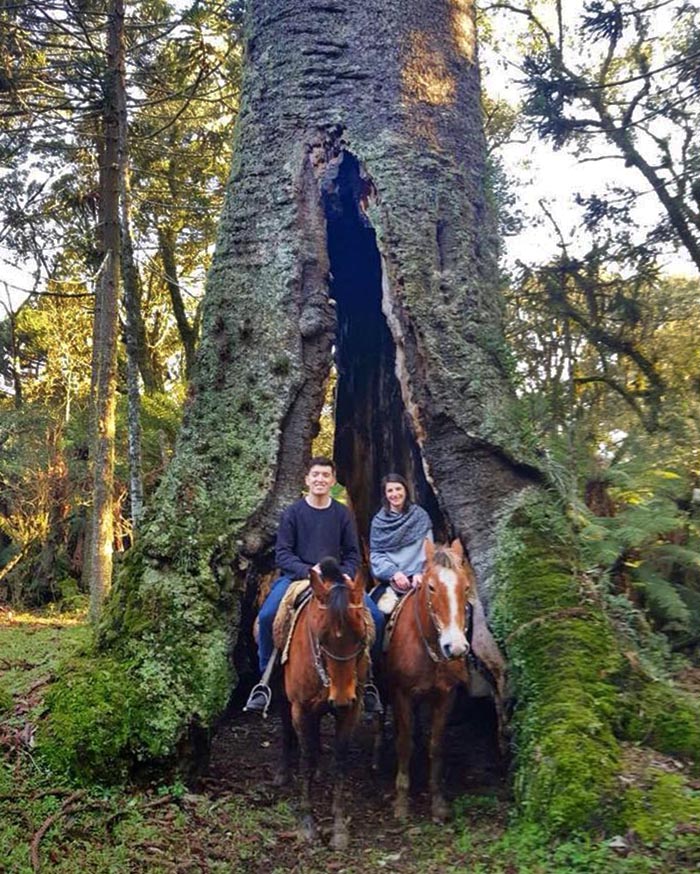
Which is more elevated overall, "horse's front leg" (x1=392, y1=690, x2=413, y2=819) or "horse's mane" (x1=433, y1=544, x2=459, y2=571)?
"horse's mane" (x1=433, y1=544, x2=459, y2=571)

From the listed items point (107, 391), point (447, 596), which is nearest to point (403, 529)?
point (447, 596)

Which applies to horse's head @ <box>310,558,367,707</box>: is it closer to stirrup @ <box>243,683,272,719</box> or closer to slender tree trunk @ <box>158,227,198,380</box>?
stirrup @ <box>243,683,272,719</box>

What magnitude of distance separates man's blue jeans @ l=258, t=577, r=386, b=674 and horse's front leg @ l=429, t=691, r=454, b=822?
66cm

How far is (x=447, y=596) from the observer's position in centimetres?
575

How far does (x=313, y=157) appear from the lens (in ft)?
26.8

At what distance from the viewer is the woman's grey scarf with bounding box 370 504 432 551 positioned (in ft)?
24.8

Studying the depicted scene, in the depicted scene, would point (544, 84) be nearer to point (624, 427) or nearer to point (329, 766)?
point (624, 427)

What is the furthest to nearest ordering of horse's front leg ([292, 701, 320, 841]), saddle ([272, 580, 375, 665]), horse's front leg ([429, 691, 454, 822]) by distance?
saddle ([272, 580, 375, 665])
horse's front leg ([429, 691, 454, 822])
horse's front leg ([292, 701, 320, 841])

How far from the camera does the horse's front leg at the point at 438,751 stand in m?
6.23

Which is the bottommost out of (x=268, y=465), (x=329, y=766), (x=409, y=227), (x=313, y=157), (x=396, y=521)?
(x=329, y=766)

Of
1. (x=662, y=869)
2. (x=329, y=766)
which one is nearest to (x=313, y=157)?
(x=329, y=766)

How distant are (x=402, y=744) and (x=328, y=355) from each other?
11.1ft

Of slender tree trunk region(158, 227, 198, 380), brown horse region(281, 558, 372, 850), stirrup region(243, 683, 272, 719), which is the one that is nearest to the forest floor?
brown horse region(281, 558, 372, 850)

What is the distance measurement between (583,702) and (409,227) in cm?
443
